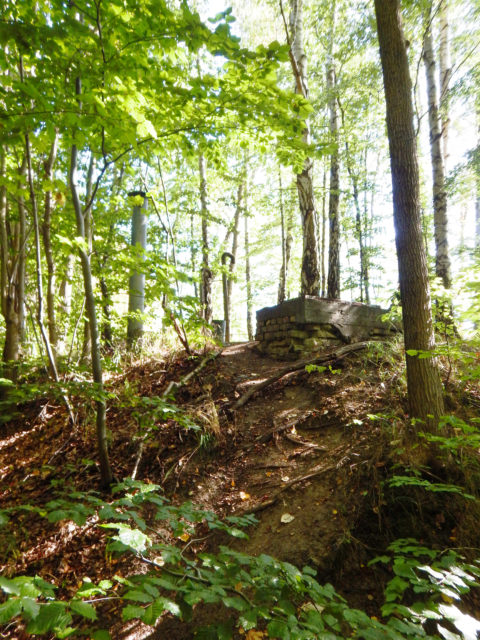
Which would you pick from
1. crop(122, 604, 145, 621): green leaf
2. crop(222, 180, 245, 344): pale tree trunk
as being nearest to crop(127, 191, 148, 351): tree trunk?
crop(222, 180, 245, 344): pale tree trunk

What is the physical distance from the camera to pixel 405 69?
3090 mm

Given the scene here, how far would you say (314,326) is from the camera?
5.63 metres

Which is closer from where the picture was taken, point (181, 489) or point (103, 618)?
point (103, 618)

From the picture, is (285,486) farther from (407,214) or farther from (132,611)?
(407,214)

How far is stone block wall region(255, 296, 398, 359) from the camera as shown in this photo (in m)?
5.58

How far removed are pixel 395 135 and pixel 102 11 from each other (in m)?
2.73

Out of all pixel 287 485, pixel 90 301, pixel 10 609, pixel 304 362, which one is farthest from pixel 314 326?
pixel 10 609

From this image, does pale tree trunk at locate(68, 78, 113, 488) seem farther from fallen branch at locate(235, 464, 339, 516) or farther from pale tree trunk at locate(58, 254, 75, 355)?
pale tree trunk at locate(58, 254, 75, 355)

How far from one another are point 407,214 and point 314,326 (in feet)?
9.24

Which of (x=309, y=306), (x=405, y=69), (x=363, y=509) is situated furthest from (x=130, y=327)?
(x=405, y=69)

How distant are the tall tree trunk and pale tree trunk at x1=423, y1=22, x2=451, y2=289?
15.9ft

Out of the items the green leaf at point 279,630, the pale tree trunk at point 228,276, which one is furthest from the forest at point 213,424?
the pale tree trunk at point 228,276

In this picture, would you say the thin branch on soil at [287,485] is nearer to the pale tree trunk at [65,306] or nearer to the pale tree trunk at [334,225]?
the pale tree trunk at [65,306]

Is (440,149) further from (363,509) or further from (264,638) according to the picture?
(264,638)
